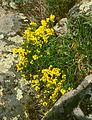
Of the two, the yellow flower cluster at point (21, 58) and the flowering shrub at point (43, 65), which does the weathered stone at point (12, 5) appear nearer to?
the flowering shrub at point (43, 65)

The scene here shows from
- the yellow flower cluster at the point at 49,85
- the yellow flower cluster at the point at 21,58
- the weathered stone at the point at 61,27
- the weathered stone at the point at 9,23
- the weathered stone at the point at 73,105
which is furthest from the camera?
the weathered stone at the point at 9,23

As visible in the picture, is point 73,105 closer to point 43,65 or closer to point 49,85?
point 49,85

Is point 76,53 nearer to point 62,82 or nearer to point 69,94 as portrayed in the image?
point 62,82

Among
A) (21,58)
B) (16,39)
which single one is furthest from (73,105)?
(16,39)

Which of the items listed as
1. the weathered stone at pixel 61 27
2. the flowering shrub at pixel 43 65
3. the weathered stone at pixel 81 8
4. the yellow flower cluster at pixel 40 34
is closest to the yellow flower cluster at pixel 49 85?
the flowering shrub at pixel 43 65

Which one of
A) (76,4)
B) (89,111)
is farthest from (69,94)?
(76,4)
